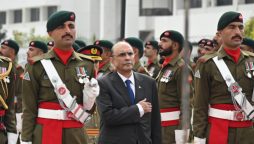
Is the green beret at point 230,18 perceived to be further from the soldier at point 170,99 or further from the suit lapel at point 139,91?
the soldier at point 170,99

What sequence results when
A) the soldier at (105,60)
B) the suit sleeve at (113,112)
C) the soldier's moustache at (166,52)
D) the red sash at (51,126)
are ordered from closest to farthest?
1. the suit sleeve at (113,112)
2. the red sash at (51,126)
3. the soldier's moustache at (166,52)
4. the soldier at (105,60)

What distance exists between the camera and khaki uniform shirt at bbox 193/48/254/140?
393 inches

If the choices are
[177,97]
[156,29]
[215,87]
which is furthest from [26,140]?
[156,29]

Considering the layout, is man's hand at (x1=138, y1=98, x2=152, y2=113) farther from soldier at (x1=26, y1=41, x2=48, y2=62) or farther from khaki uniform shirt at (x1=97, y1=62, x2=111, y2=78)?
soldier at (x1=26, y1=41, x2=48, y2=62)

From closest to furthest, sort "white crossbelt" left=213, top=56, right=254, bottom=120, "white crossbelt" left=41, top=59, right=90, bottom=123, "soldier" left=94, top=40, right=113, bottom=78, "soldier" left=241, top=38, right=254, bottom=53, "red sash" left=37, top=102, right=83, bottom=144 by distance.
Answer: "white crossbelt" left=41, top=59, right=90, bottom=123 → "red sash" left=37, top=102, right=83, bottom=144 → "white crossbelt" left=213, top=56, right=254, bottom=120 → "soldier" left=241, top=38, right=254, bottom=53 → "soldier" left=94, top=40, right=113, bottom=78

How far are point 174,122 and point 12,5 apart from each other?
77036 mm

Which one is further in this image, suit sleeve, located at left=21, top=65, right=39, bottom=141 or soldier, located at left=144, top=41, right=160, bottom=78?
soldier, located at left=144, top=41, right=160, bottom=78

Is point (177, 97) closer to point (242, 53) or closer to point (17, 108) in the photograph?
point (242, 53)

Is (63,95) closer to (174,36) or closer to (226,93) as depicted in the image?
(226,93)

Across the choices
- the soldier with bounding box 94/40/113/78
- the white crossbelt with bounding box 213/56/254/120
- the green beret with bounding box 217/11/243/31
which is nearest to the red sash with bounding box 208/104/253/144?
the white crossbelt with bounding box 213/56/254/120

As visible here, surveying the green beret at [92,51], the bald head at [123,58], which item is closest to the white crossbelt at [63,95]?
the bald head at [123,58]

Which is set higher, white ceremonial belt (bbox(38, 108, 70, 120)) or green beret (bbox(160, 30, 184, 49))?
green beret (bbox(160, 30, 184, 49))

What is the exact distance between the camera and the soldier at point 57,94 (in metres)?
9.47

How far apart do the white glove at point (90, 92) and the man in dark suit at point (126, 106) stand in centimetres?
9
